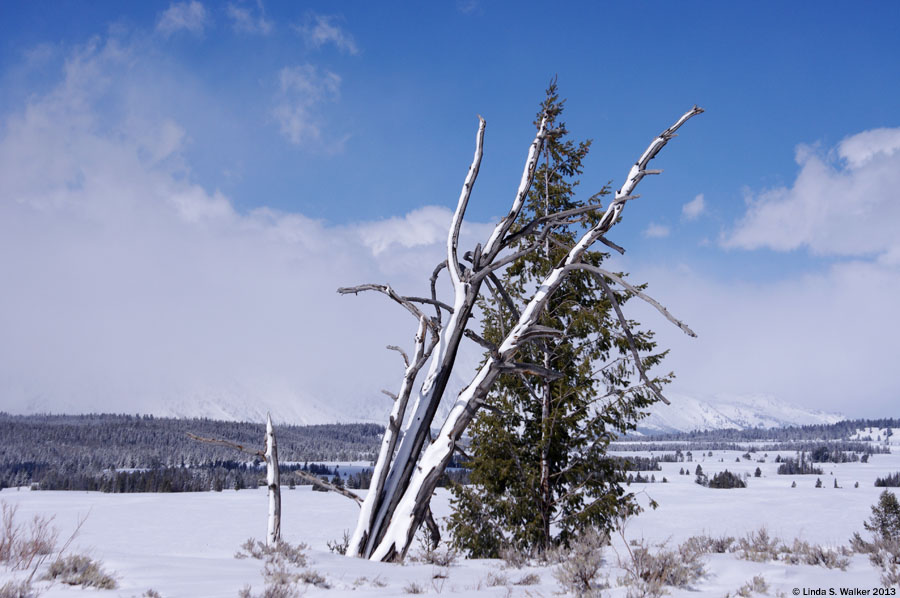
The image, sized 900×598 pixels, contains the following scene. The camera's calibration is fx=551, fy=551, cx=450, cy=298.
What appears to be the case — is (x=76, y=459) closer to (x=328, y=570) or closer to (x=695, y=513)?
(x=695, y=513)

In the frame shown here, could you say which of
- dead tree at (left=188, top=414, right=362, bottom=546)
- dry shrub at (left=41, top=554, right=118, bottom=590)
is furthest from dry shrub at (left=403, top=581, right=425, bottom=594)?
dry shrub at (left=41, top=554, right=118, bottom=590)

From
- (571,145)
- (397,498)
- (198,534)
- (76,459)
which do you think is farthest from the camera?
(76,459)

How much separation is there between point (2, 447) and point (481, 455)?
107 metres

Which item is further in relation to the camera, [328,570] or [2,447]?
[2,447]

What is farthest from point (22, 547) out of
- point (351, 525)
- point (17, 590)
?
point (351, 525)

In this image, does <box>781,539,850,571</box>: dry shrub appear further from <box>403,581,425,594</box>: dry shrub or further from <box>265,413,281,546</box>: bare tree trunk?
<box>265,413,281,546</box>: bare tree trunk

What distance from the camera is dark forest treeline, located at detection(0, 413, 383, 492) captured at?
210ft

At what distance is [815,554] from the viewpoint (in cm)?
552

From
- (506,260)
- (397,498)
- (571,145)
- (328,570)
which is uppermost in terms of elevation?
(571,145)

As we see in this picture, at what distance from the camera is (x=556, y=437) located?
1014 centimetres

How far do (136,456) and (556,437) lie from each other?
94532mm

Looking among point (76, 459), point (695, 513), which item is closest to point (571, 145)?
point (695, 513)

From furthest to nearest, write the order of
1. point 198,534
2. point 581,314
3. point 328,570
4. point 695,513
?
point 695,513 < point 198,534 < point 581,314 < point 328,570

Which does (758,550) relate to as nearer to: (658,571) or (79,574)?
(658,571)
